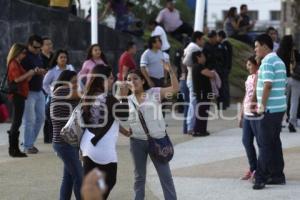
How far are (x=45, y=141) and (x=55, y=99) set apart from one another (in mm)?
5136

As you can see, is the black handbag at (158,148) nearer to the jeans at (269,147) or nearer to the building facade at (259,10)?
the jeans at (269,147)

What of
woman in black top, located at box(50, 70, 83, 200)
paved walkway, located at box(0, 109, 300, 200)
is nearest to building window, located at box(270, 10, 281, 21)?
paved walkway, located at box(0, 109, 300, 200)

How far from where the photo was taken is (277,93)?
9414mm

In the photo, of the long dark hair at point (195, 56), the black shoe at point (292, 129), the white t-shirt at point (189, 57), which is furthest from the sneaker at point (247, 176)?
the black shoe at point (292, 129)

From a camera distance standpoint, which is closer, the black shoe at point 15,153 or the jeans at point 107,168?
the jeans at point 107,168

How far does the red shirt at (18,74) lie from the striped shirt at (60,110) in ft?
11.6

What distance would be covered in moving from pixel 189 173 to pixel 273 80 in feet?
6.89

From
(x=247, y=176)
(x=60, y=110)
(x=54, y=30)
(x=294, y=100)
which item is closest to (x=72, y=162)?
(x=60, y=110)

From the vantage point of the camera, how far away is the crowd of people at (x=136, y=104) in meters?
7.83

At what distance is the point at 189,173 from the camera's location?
35.7 feet

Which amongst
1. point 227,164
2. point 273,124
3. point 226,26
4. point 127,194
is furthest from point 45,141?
point 226,26

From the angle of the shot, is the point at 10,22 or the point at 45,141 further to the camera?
the point at 10,22

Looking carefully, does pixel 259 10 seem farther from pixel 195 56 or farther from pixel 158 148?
pixel 158 148

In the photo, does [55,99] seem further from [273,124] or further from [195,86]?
[195,86]
